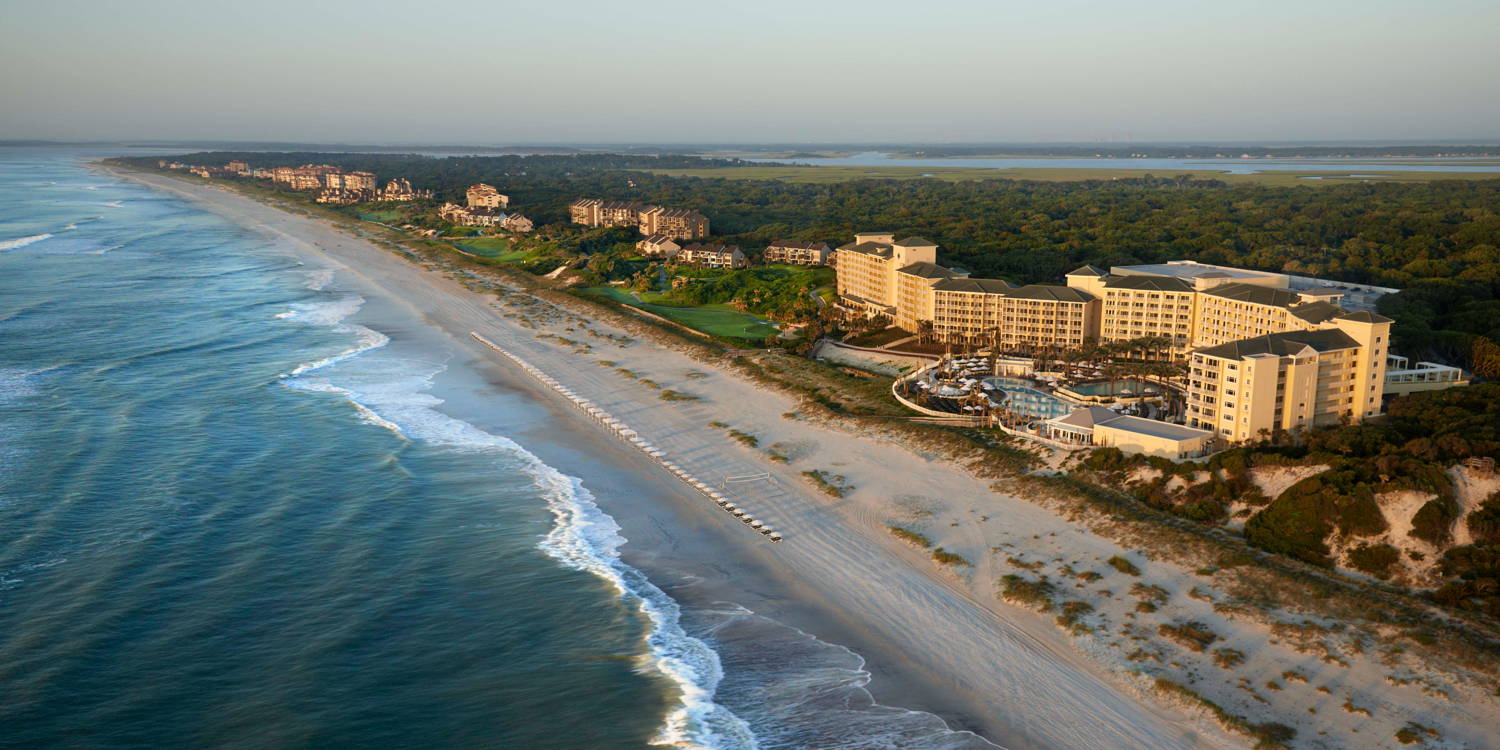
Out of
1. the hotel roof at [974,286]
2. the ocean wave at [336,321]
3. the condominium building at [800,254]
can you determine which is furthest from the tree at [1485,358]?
the ocean wave at [336,321]

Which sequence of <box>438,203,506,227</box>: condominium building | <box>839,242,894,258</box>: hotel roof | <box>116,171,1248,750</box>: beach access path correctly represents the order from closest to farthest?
<box>116,171,1248,750</box>: beach access path < <box>839,242,894,258</box>: hotel roof < <box>438,203,506,227</box>: condominium building

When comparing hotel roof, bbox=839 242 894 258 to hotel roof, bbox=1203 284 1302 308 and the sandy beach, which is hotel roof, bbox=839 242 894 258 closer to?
the sandy beach

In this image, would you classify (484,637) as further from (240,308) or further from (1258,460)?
(240,308)

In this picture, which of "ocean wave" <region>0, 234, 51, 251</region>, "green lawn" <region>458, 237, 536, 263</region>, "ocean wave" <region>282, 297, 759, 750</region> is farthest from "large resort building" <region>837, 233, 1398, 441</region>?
"ocean wave" <region>0, 234, 51, 251</region>

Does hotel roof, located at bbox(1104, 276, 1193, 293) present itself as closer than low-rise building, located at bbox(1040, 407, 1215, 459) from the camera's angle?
No

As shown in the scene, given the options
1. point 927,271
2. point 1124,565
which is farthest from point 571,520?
point 927,271

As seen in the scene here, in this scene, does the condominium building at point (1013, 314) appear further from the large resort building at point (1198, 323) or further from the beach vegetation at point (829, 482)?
the beach vegetation at point (829, 482)
